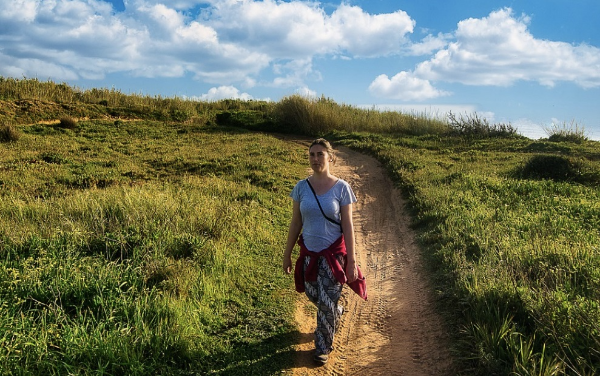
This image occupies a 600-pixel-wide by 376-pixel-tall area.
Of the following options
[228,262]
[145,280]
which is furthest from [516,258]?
[145,280]

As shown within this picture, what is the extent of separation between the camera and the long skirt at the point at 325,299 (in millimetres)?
4078

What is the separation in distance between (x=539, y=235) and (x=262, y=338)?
4.70m

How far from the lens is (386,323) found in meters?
5.16

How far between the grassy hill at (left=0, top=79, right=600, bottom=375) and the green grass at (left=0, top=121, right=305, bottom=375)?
0.07 ft

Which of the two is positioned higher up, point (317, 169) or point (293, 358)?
point (317, 169)

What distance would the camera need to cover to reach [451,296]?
5105 millimetres

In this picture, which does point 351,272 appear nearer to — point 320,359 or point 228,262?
point 320,359

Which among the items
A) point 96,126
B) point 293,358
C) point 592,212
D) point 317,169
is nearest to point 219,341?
point 293,358

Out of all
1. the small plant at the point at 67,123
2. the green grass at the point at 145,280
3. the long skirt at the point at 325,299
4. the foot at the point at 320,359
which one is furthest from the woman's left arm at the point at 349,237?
the small plant at the point at 67,123

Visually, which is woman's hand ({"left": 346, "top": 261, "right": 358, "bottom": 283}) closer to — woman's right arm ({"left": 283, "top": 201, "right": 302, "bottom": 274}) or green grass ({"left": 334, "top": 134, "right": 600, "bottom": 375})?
woman's right arm ({"left": 283, "top": 201, "right": 302, "bottom": 274})

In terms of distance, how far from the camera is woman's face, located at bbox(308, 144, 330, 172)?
394 centimetres

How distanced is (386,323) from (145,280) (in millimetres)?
2959

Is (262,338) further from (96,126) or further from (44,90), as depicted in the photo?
(44,90)

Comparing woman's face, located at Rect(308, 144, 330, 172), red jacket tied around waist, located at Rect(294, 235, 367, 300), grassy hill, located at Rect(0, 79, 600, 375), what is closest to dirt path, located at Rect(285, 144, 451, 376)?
grassy hill, located at Rect(0, 79, 600, 375)
